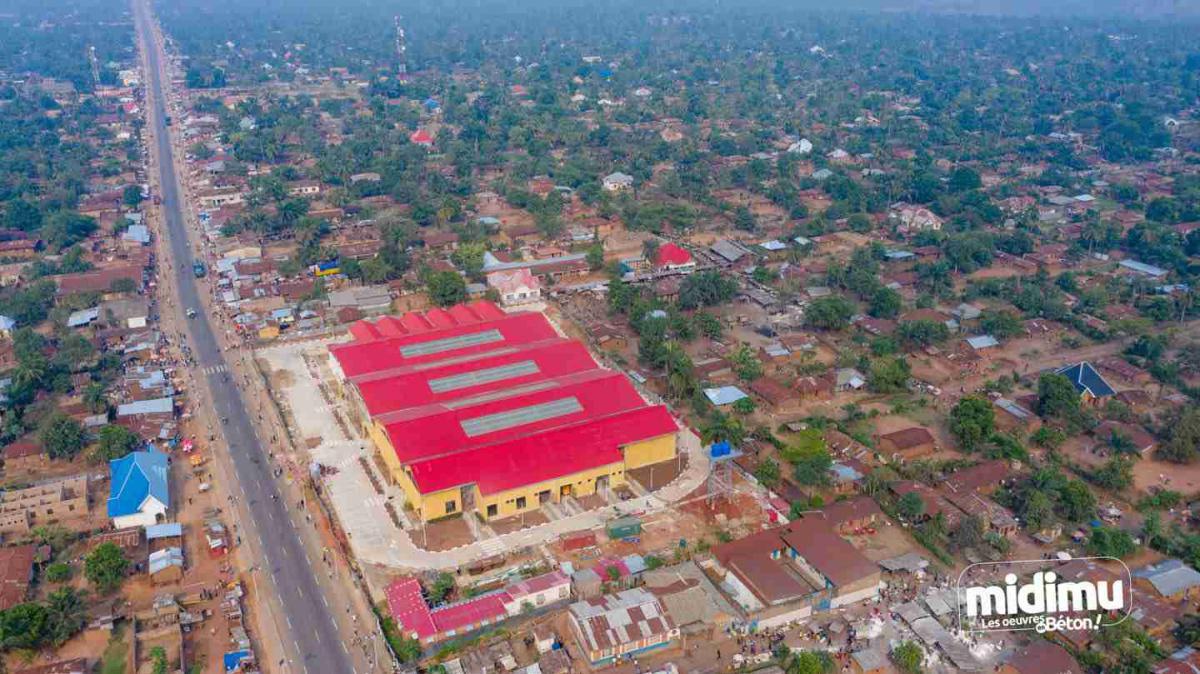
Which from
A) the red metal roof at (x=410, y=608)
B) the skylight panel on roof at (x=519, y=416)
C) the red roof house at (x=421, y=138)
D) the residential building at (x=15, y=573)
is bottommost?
the red roof house at (x=421, y=138)

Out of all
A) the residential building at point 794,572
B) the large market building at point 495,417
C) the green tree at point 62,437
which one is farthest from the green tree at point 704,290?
the green tree at point 62,437

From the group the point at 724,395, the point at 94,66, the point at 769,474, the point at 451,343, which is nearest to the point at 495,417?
the point at 451,343

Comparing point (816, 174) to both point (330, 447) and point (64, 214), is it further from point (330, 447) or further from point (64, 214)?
point (64, 214)

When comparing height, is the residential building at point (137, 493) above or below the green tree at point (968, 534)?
below

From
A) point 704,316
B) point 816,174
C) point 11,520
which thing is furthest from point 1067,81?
point 11,520

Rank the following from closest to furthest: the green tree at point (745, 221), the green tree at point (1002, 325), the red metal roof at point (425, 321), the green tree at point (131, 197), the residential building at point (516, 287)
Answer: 1. the red metal roof at point (425, 321)
2. the green tree at point (1002, 325)
3. the residential building at point (516, 287)
4. the green tree at point (745, 221)
5. the green tree at point (131, 197)

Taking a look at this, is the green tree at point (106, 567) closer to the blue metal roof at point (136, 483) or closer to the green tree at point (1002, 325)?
the blue metal roof at point (136, 483)

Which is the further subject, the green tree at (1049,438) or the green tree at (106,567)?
the green tree at (1049,438)

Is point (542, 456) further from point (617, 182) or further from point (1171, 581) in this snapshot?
point (617, 182)
